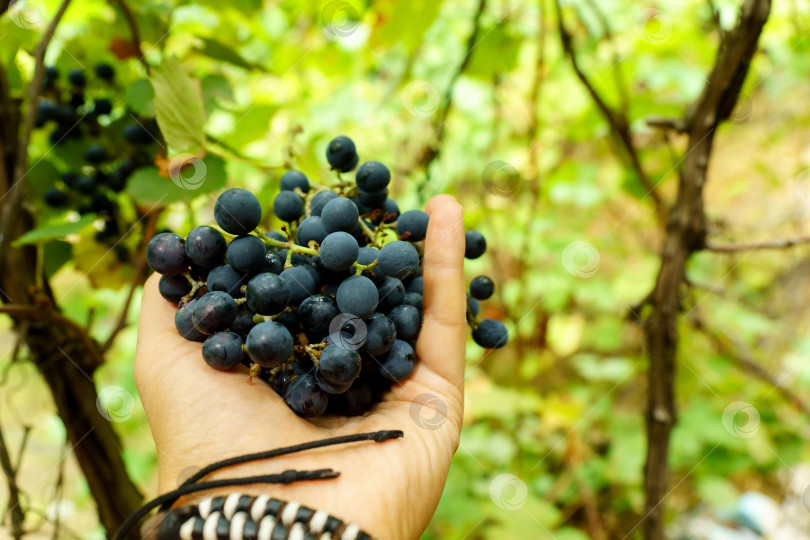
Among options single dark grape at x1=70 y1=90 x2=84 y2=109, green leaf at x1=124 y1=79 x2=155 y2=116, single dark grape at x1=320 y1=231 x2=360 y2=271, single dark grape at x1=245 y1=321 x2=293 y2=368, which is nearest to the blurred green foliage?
green leaf at x1=124 y1=79 x2=155 y2=116

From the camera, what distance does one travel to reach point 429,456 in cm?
90

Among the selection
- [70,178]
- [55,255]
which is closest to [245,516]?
[55,255]

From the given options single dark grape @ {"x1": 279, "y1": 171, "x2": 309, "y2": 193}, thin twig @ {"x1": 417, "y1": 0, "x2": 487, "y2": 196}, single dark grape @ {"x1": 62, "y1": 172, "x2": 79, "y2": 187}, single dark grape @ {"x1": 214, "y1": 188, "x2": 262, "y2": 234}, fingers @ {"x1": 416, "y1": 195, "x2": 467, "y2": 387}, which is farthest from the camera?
thin twig @ {"x1": 417, "y1": 0, "x2": 487, "y2": 196}

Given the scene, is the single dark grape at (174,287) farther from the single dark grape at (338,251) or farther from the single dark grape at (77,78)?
the single dark grape at (77,78)

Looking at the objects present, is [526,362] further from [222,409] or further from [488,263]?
[222,409]

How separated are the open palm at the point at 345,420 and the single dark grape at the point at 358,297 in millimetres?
173

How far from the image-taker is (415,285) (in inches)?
39.9

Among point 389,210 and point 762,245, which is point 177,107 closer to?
point 389,210

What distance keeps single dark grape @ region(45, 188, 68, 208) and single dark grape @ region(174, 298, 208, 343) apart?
0.72 metres

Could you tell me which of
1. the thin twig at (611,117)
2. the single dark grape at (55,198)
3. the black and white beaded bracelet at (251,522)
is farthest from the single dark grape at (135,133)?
the thin twig at (611,117)

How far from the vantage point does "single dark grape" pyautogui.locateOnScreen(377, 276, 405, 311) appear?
0.92 m

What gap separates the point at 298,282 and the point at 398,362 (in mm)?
227

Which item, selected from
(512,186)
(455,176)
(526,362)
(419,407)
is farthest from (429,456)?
(455,176)

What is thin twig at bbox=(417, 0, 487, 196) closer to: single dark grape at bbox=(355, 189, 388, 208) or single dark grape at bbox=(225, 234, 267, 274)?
single dark grape at bbox=(355, 189, 388, 208)
